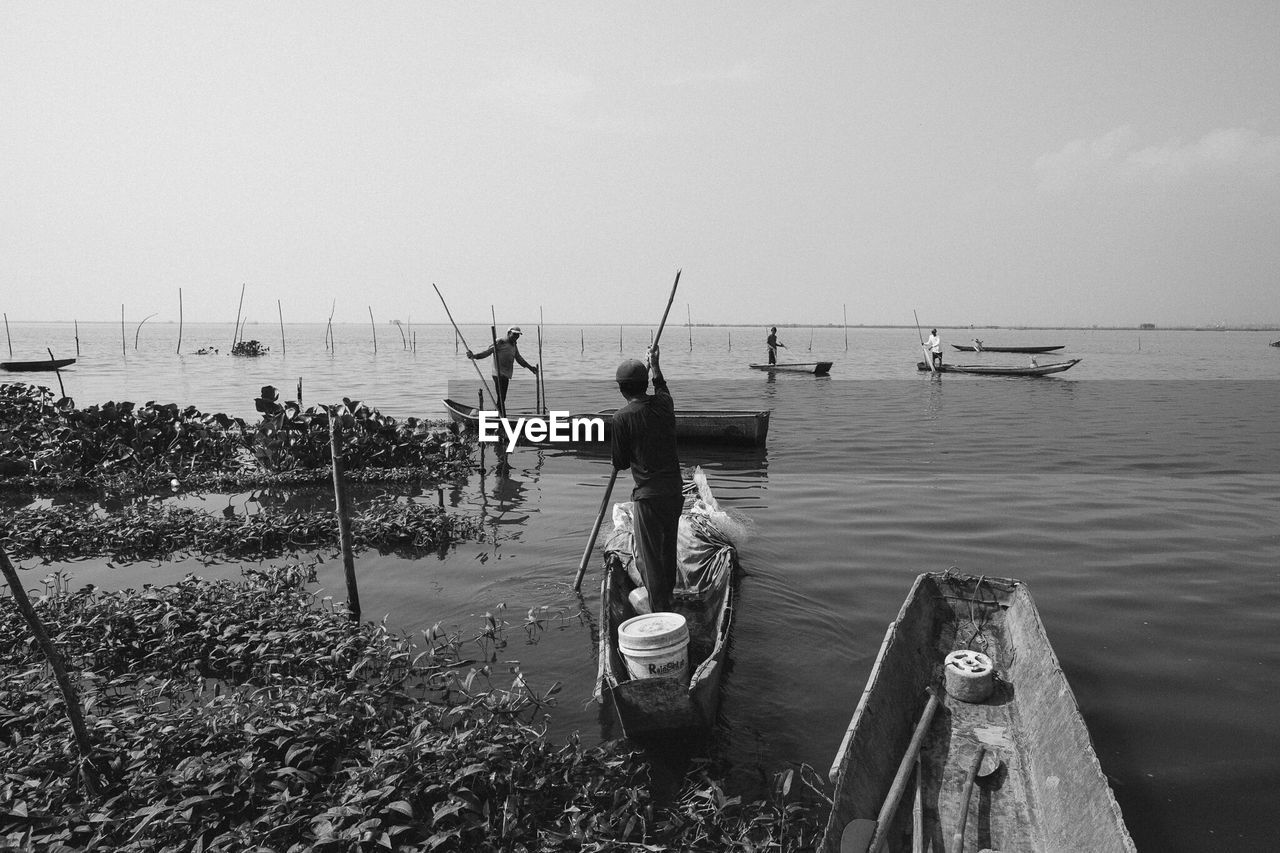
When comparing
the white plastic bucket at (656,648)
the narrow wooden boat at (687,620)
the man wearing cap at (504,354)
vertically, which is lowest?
the narrow wooden boat at (687,620)

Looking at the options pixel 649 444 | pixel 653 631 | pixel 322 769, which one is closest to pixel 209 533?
pixel 322 769

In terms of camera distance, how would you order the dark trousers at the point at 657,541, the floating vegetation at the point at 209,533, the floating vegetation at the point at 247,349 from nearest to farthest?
the dark trousers at the point at 657,541 < the floating vegetation at the point at 209,533 < the floating vegetation at the point at 247,349

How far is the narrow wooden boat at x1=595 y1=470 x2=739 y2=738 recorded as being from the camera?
4.23m

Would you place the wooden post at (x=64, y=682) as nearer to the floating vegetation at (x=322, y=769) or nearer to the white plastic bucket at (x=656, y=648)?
the floating vegetation at (x=322, y=769)

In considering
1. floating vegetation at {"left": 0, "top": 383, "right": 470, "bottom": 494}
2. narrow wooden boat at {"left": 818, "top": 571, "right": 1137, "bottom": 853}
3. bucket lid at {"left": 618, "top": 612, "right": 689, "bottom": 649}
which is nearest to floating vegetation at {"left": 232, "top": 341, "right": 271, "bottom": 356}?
floating vegetation at {"left": 0, "top": 383, "right": 470, "bottom": 494}

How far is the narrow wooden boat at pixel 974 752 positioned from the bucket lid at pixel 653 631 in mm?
1158

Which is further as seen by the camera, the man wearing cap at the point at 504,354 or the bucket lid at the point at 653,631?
the man wearing cap at the point at 504,354

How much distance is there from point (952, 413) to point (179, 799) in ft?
72.3

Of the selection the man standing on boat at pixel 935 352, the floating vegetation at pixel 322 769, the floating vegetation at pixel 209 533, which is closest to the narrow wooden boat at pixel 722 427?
the floating vegetation at pixel 209 533

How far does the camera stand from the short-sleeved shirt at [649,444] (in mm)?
5180

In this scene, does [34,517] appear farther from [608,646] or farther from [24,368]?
[24,368]

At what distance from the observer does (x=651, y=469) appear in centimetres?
526

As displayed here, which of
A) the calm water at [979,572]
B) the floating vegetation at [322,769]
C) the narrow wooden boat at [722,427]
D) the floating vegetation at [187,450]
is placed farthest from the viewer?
the narrow wooden boat at [722,427]

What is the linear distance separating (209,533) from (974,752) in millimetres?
8485
